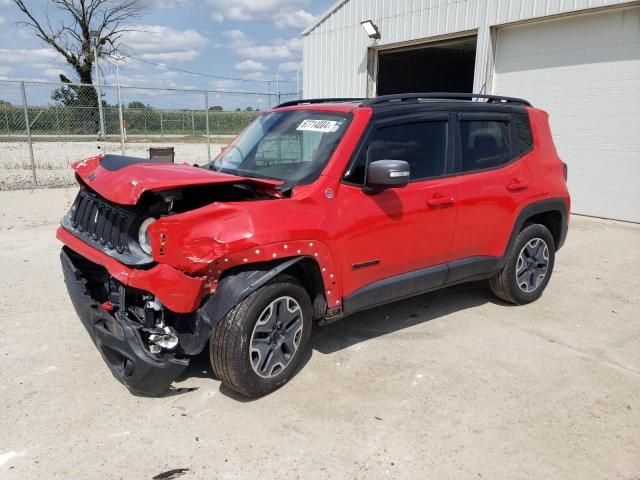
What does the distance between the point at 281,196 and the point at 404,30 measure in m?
9.83

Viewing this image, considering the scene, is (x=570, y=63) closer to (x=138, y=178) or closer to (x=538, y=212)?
(x=538, y=212)

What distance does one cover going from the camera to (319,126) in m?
3.91

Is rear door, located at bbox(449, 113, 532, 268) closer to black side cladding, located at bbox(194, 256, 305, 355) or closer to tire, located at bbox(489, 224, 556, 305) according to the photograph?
tire, located at bbox(489, 224, 556, 305)

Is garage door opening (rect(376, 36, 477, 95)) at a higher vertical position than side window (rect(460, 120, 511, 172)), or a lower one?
higher

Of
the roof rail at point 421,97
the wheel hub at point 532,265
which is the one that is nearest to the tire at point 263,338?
the roof rail at point 421,97

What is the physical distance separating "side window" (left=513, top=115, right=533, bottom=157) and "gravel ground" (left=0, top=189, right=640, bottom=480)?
151cm

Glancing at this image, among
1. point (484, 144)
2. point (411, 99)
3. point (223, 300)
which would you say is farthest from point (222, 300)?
point (484, 144)

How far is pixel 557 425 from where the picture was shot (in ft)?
10.4

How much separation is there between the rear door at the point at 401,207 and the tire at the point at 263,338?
0.43m

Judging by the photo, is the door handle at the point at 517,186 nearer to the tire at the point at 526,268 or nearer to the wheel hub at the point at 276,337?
the tire at the point at 526,268

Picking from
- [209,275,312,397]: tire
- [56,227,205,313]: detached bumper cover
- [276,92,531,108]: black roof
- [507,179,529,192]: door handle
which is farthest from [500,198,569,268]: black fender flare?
[56,227,205,313]: detached bumper cover

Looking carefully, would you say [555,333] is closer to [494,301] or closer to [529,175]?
[494,301]

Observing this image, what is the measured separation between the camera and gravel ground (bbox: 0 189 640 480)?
278cm

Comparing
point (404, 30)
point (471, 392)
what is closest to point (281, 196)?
point (471, 392)
